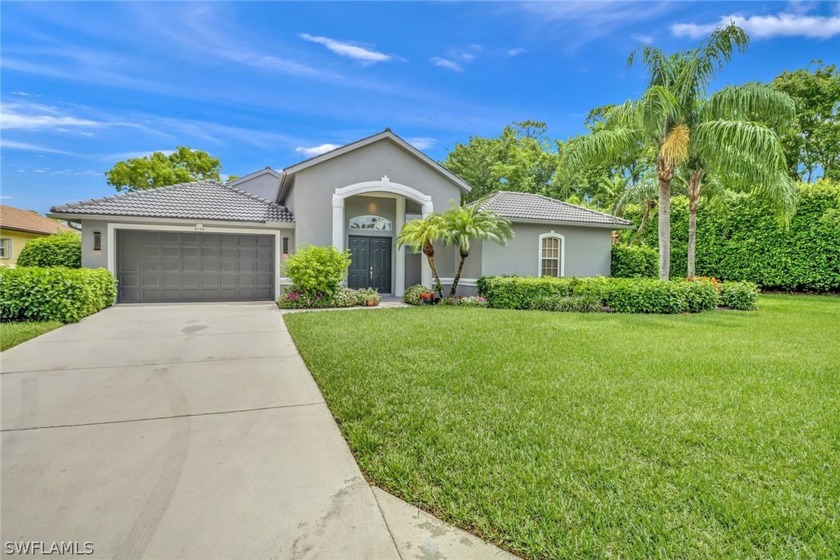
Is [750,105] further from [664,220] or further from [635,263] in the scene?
[635,263]

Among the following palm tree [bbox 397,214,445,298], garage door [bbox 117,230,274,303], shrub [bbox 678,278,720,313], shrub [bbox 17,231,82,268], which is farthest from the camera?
shrub [bbox 17,231,82,268]

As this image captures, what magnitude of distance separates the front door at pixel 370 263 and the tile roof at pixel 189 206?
2799mm

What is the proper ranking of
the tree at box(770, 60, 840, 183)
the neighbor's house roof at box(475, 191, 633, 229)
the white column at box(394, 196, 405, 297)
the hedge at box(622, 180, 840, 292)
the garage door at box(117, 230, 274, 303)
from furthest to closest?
the tree at box(770, 60, 840, 183) < the white column at box(394, 196, 405, 297) < the hedge at box(622, 180, 840, 292) < the neighbor's house roof at box(475, 191, 633, 229) < the garage door at box(117, 230, 274, 303)

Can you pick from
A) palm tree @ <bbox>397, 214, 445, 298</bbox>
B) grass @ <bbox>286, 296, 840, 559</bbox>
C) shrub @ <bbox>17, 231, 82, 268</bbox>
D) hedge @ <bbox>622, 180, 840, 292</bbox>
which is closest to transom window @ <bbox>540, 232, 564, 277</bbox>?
palm tree @ <bbox>397, 214, 445, 298</bbox>

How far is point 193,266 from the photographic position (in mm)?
14078

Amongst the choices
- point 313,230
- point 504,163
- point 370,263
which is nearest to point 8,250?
point 313,230

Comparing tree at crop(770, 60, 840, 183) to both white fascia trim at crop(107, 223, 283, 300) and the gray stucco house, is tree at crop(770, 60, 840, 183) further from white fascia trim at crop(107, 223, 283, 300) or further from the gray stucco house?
white fascia trim at crop(107, 223, 283, 300)

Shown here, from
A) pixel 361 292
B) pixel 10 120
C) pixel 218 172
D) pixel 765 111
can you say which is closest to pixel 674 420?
pixel 361 292

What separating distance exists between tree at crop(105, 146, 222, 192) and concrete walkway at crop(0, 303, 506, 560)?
32283 mm

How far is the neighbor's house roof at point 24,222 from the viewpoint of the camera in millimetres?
23812

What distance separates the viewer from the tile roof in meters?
12.7

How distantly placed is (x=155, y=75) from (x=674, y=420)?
55.5 ft

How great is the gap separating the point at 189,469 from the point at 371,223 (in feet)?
43.7

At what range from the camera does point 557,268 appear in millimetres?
16234
